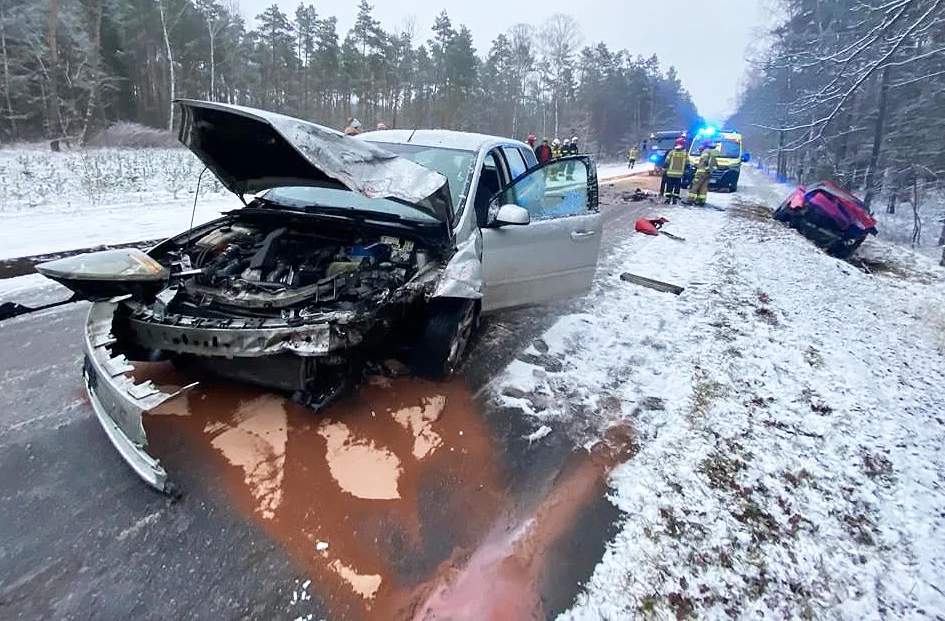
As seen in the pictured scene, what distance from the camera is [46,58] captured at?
Answer: 871 inches

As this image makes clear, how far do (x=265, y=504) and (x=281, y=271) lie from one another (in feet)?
4.57

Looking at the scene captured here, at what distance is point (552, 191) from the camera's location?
4195 mm

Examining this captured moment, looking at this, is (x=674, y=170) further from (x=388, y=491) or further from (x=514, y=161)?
(x=388, y=491)

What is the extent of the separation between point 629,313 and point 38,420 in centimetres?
487

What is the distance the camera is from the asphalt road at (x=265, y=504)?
1.88 meters

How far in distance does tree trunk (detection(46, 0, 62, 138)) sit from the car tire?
2752cm

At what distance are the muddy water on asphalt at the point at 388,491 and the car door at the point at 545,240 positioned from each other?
41.7 inches

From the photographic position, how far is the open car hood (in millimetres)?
2691

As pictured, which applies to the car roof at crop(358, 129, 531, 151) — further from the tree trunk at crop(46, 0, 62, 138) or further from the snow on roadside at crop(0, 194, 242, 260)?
the tree trunk at crop(46, 0, 62, 138)

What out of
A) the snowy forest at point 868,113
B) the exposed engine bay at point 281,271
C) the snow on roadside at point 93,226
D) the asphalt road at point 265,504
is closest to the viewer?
the asphalt road at point 265,504

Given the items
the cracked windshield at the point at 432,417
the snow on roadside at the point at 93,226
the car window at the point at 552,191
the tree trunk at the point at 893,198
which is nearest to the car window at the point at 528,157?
the cracked windshield at the point at 432,417

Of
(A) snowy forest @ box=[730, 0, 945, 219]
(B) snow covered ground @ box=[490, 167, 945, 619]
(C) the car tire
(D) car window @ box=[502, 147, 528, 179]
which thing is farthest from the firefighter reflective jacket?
(C) the car tire

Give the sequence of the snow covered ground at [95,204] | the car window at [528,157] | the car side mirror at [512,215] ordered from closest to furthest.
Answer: the car side mirror at [512,215]
the car window at [528,157]
the snow covered ground at [95,204]

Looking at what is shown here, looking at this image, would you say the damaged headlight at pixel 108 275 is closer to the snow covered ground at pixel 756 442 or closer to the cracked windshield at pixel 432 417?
the cracked windshield at pixel 432 417
